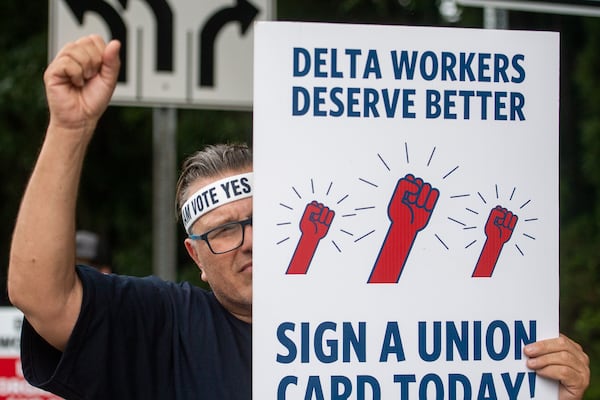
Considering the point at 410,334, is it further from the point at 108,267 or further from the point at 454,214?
the point at 108,267

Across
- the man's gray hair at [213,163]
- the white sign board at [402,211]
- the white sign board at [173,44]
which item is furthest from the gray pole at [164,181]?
the white sign board at [402,211]

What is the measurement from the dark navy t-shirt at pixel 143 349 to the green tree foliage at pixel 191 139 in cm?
→ 352

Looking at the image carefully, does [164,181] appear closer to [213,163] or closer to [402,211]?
[213,163]

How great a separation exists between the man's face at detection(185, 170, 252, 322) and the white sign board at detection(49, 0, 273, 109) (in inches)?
90.9

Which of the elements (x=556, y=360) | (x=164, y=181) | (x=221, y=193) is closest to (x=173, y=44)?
(x=164, y=181)

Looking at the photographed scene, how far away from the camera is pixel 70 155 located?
1970 millimetres

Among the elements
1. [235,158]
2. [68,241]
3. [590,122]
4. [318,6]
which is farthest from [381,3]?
[68,241]

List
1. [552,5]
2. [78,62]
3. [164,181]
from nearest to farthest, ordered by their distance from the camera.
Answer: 1. [78,62]
2. [552,5]
3. [164,181]

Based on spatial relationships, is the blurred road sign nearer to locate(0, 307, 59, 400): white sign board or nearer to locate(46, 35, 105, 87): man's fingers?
locate(46, 35, 105, 87): man's fingers

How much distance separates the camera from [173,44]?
4.65 m

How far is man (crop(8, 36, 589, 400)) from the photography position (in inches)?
77.0

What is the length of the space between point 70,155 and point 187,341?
491 millimetres

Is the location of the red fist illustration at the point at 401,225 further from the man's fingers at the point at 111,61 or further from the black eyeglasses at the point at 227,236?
the man's fingers at the point at 111,61

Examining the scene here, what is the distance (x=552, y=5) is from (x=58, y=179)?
6.34 ft
